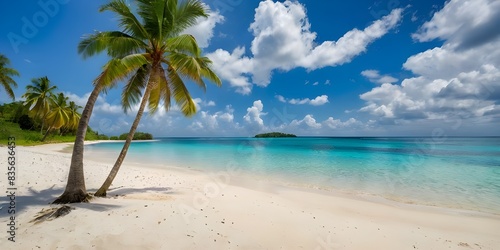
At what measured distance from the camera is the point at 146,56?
25.9 ft

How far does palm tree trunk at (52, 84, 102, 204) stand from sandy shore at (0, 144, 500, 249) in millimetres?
373

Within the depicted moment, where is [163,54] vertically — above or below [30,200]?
above

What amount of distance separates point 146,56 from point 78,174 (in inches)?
164

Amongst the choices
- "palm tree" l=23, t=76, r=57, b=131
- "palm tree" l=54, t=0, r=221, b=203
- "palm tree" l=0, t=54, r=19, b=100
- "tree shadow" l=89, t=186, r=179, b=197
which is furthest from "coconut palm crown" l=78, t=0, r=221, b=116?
"palm tree" l=23, t=76, r=57, b=131

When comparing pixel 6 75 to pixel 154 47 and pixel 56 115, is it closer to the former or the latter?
pixel 56 115

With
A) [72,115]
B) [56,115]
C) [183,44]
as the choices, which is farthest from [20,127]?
[183,44]

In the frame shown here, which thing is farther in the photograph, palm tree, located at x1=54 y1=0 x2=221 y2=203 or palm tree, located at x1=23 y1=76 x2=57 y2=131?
palm tree, located at x1=23 y1=76 x2=57 y2=131

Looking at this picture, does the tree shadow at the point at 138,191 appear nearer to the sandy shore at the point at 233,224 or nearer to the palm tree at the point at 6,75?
the sandy shore at the point at 233,224

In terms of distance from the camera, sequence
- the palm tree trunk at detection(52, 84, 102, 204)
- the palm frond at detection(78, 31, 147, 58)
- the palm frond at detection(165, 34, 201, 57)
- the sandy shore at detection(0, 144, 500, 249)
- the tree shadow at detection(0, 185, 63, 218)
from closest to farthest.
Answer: the sandy shore at detection(0, 144, 500, 249) < the tree shadow at detection(0, 185, 63, 218) < the palm tree trunk at detection(52, 84, 102, 204) < the palm frond at detection(78, 31, 147, 58) < the palm frond at detection(165, 34, 201, 57)

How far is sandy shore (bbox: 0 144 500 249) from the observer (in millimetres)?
4246

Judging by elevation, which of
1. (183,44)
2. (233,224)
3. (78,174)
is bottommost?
(233,224)

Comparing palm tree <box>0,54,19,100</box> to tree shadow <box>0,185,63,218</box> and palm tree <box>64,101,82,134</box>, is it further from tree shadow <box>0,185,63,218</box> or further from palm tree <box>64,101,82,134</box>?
tree shadow <box>0,185,63,218</box>

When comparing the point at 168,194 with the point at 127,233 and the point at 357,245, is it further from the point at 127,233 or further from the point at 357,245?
the point at 357,245

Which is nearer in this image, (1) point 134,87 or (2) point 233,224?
(2) point 233,224
